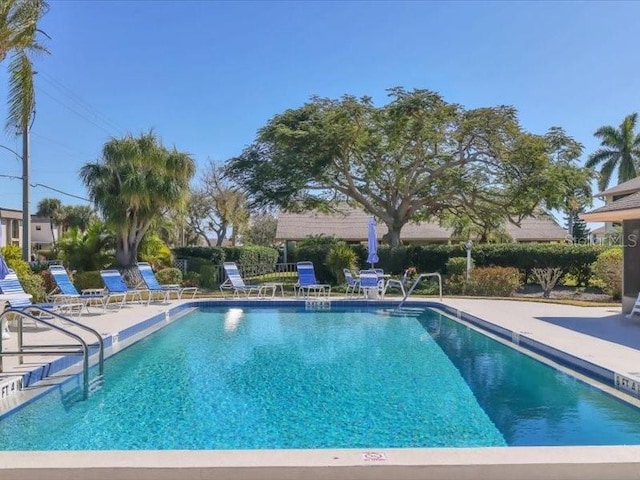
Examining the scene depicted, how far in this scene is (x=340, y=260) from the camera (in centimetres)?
2228

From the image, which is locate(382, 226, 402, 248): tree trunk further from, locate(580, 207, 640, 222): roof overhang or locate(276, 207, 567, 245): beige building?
locate(580, 207, 640, 222): roof overhang

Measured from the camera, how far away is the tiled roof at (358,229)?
122ft

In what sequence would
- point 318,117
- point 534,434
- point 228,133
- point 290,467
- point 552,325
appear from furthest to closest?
point 228,133
point 318,117
point 552,325
point 534,434
point 290,467

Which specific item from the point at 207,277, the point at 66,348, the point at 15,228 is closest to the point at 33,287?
the point at 66,348

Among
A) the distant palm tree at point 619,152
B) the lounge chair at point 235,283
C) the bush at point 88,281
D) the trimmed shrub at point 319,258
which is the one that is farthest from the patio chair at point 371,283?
the distant palm tree at point 619,152

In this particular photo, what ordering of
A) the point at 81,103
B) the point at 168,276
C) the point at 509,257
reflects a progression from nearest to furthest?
the point at 168,276 < the point at 509,257 < the point at 81,103

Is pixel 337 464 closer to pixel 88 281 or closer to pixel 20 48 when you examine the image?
pixel 20 48

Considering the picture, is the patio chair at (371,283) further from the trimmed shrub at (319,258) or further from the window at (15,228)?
the window at (15,228)

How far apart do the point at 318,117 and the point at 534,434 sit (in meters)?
19.7

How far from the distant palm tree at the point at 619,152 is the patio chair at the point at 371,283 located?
3597 centimetres

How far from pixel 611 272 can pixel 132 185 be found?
15977 millimetres

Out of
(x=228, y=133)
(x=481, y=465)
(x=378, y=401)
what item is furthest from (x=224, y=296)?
(x=228, y=133)

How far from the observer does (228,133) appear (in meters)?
32.6

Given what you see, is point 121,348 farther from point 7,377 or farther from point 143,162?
point 143,162
